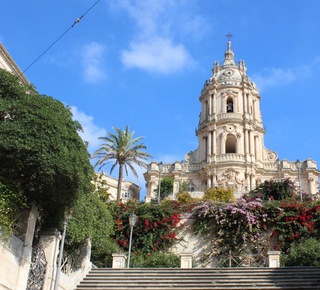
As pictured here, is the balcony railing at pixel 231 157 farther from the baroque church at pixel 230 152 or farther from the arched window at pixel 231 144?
the arched window at pixel 231 144

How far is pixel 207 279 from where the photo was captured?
61.2 feet

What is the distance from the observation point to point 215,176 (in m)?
50.0

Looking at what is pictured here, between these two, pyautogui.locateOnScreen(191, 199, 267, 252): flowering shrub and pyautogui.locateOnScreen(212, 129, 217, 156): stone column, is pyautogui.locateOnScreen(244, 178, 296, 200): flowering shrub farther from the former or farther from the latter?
pyautogui.locateOnScreen(212, 129, 217, 156): stone column

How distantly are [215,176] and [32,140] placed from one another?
1422 inches

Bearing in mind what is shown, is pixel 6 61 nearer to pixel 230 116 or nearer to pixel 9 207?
pixel 9 207

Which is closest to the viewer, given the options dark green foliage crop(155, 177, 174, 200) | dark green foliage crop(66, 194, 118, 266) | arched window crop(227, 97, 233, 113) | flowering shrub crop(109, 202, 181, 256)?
dark green foliage crop(66, 194, 118, 266)

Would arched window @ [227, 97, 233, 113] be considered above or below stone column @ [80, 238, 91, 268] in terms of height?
above

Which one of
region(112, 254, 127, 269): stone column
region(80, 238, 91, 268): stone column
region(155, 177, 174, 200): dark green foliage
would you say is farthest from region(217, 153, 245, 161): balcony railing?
region(80, 238, 91, 268): stone column

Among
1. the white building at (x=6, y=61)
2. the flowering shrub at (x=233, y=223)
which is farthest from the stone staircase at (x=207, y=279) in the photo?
the white building at (x=6, y=61)

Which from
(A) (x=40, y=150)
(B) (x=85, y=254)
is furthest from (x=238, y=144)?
(A) (x=40, y=150)

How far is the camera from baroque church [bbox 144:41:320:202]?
49938 millimetres

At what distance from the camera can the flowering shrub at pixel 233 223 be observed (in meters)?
26.7

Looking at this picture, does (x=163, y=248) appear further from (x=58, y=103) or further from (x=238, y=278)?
(x=58, y=103)

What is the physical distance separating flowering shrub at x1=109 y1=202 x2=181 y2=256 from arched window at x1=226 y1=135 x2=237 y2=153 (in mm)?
25438
